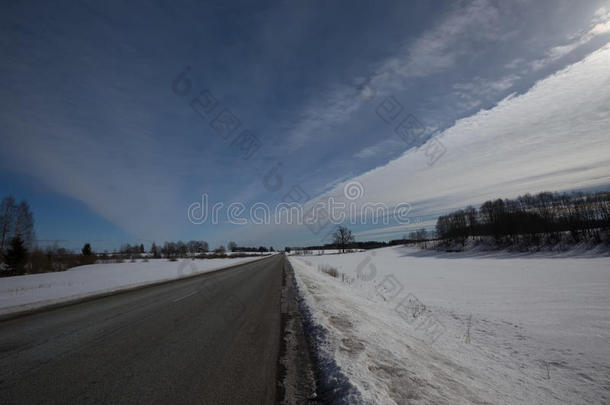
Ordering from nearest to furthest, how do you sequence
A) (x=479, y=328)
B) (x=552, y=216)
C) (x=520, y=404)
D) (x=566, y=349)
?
(x=520, y=404) < (x=566, y=349) < (x=479, y=328) < (x=552, y=216)

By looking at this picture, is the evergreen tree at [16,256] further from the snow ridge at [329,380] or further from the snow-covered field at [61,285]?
the snow ridge at [329,380]

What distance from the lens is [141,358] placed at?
4078 mm

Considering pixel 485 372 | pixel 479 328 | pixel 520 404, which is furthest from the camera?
pixel 479 328

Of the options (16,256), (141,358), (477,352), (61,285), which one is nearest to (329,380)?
(141,358)

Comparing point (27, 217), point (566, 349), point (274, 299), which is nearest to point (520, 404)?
point (566, 349)

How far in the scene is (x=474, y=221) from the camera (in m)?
88.7

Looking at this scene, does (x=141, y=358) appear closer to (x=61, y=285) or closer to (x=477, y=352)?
(x=477, y=352)

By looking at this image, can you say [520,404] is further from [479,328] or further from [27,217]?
[27,217]

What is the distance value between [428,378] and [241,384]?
269 centimetres

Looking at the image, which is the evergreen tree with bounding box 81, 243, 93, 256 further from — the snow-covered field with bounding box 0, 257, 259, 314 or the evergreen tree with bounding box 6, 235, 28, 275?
the snow-covered field with bounding box 0, 257, 259, 314

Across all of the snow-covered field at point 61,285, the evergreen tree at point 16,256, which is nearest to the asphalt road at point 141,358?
the snow-covered field at point 61,285

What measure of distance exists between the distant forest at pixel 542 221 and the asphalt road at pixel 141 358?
62052 mm

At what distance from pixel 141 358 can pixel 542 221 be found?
259 feet

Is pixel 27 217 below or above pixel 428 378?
above
